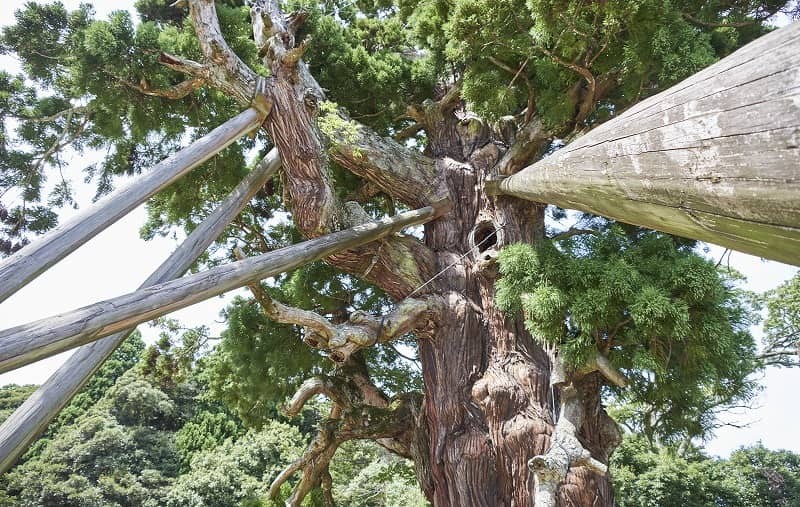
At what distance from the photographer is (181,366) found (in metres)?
6.60

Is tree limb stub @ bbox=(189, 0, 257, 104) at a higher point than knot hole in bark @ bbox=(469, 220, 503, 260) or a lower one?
higher

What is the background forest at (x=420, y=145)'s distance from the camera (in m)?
3.72

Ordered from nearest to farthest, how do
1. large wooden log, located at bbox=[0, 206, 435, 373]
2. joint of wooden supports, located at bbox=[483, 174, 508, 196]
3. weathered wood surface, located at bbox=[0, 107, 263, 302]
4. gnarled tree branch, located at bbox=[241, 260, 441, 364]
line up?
large wooden log, located at bbox=[0, 206, 435, 373]
weathered wood surface, located at bbox=[0, 107, 263, 302]
gnarled tree branch, located at bbox=[241, 260, 441, 364]
joint of wooden supports, located at bbox=[483, 174, 508, 196]

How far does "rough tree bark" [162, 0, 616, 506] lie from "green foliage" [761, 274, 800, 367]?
9491 millimetres

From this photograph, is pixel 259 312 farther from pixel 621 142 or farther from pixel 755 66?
pixel 755 66

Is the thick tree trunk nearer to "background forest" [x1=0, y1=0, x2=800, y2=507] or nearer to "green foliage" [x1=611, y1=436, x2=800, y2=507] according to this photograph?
"background forest" [x1=0, y1=0, x2=800, y2=507]

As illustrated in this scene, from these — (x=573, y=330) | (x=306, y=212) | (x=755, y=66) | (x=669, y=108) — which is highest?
(x=306, y=212)

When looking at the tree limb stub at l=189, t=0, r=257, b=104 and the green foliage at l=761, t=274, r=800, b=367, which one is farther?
the green foliage at l=761, t=274, r=800, b=367

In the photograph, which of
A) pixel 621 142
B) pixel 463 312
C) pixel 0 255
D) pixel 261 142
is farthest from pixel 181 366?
pixel 621 142

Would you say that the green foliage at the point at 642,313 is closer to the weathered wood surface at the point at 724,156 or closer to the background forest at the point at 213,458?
the background forest at the point at 213,458

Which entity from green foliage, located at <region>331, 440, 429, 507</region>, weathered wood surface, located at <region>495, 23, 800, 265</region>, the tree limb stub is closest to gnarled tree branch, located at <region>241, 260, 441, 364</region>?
the tree limb stub

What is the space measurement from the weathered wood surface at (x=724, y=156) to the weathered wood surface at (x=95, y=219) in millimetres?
2510

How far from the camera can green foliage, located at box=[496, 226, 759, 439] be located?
3.50 m

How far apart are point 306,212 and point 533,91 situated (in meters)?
2.49
